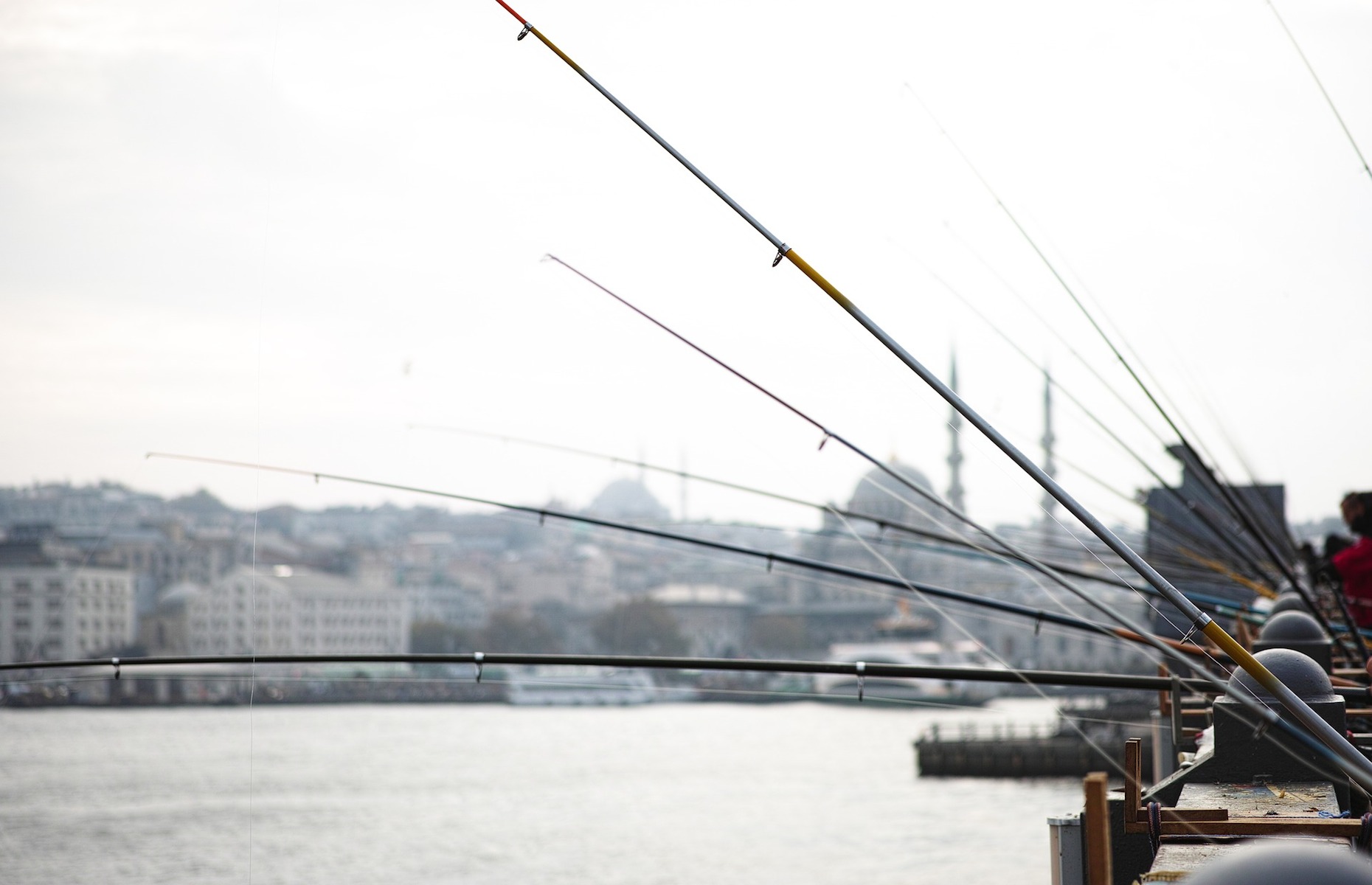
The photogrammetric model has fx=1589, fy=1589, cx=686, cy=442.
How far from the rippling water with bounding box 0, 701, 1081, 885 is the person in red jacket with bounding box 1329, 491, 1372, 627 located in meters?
12.4

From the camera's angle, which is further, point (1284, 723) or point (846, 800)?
point (846, 800)

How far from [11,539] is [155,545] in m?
12.6

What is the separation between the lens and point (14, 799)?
45.6 meters

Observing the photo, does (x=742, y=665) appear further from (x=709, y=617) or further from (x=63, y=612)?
(x=709, y=617)

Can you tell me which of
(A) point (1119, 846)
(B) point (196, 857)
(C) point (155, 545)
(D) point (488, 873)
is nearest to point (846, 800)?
(D) point (488, 873)

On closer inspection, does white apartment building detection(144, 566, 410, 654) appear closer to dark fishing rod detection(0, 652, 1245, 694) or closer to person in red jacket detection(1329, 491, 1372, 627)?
person in red jacket detection(1329, 491, 1372, 627)

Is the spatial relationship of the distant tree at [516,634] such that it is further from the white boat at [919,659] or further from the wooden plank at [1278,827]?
the wooden plank at [1278,827]

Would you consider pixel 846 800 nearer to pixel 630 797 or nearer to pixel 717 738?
pixel 630 797

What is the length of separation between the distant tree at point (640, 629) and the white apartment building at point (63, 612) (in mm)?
33660

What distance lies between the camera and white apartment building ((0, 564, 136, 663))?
98.0 metres

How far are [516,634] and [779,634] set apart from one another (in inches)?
763

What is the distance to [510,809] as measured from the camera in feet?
140

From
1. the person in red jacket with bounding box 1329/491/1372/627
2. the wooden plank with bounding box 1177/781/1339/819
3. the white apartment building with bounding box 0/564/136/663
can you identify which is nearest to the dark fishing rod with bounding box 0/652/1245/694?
the wooden plank with bounding box 1177/781/1339/819

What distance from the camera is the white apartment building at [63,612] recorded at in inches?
3858
